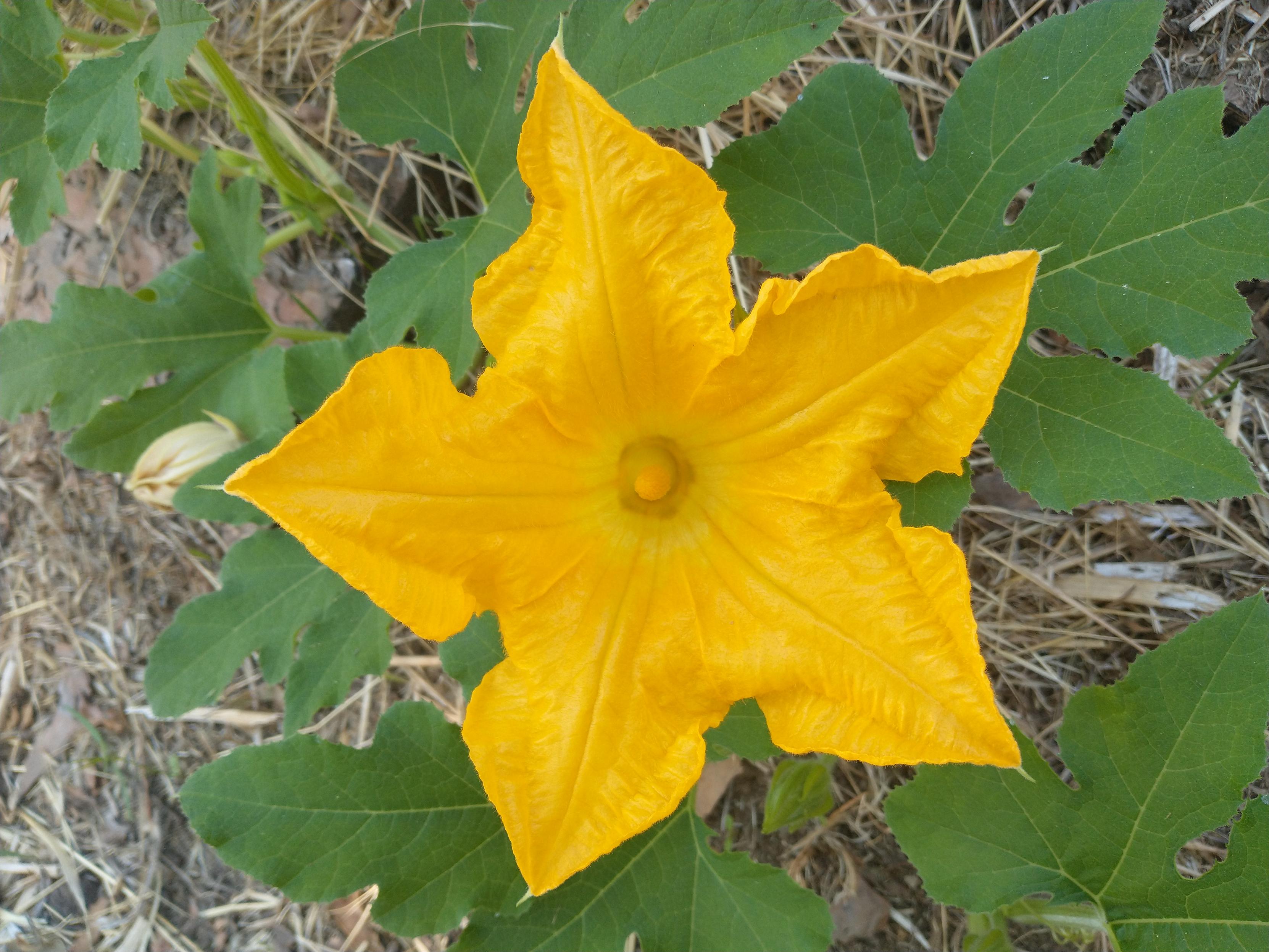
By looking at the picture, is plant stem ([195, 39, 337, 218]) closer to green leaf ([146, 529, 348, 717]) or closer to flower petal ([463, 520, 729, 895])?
green leaf ([146, 529, 348, 717])

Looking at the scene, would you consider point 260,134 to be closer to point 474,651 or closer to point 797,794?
point 474,651

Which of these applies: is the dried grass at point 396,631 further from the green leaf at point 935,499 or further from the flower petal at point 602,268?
the flower petal at point 602,268

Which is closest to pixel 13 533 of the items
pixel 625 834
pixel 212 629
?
pixel 212 629

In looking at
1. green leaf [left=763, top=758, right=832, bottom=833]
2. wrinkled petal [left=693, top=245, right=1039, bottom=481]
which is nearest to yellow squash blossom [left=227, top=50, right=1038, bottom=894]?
wrinkled petal [left=693, top=245, right=1039, bottom=481]

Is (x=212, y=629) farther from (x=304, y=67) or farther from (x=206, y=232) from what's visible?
(x=304, y=67)

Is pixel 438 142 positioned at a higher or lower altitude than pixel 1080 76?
lower

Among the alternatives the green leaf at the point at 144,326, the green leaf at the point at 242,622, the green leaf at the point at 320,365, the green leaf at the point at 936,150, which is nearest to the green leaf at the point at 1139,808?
the green leaf at the point at 936,150
